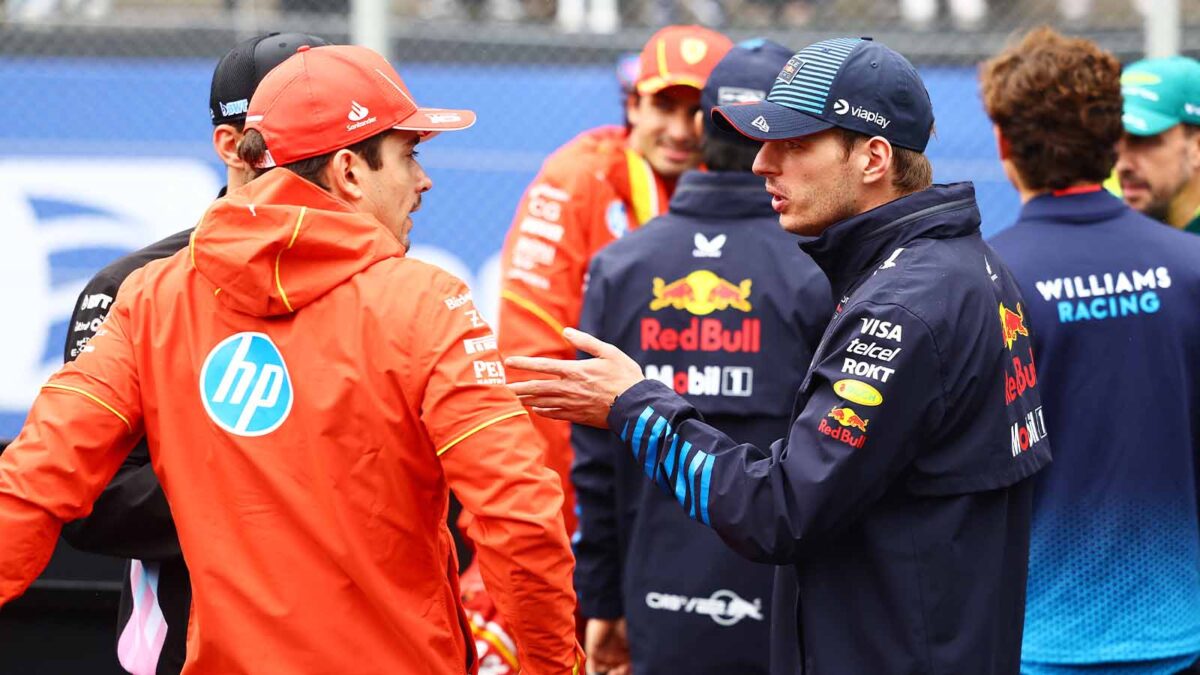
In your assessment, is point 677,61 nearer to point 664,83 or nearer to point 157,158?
point 664,83

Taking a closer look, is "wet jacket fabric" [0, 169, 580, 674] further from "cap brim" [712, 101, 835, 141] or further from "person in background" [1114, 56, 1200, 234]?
"person in background" [1114, 56, 1200, 234]

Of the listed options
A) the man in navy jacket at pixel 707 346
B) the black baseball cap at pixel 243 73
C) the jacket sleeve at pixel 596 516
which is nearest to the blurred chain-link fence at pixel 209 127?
the jacket sleeve at pixel 596 516

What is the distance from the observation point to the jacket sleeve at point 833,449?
2.58m

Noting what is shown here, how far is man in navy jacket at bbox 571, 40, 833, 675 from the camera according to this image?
369 cm

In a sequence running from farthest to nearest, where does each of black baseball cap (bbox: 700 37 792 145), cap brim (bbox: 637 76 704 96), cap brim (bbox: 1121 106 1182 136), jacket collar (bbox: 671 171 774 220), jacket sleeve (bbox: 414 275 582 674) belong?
cap brim (bbox: 637 76 704 96) < cap brim (bbox: 1121 106 1182 136) < black baseball cap (bbox: 700 37 792 145) < jacket collar (bbox: 671 171 774 220) < jacket sleeve (bbox: 414 275 582 674)

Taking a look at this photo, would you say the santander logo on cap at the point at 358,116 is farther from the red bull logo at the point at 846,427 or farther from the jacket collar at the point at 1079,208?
the jacket collar at the point at 1079,208

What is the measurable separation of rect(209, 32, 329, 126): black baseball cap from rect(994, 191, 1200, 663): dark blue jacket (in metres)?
1.82

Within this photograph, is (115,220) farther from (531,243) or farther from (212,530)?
(212,530)

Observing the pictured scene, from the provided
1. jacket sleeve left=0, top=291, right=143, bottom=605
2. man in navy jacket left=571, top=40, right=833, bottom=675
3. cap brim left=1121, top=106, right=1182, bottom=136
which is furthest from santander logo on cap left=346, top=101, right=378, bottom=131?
cap brim left=1121, top=106, right=1182, bottom=136

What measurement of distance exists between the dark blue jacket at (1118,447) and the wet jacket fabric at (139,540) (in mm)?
1971

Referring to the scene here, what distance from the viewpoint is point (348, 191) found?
2812 millimetres

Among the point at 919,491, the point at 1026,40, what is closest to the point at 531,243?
the point at 1026,40

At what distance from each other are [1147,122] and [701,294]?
1.61 meters

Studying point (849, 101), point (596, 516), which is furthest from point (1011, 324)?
point (596, 516)
